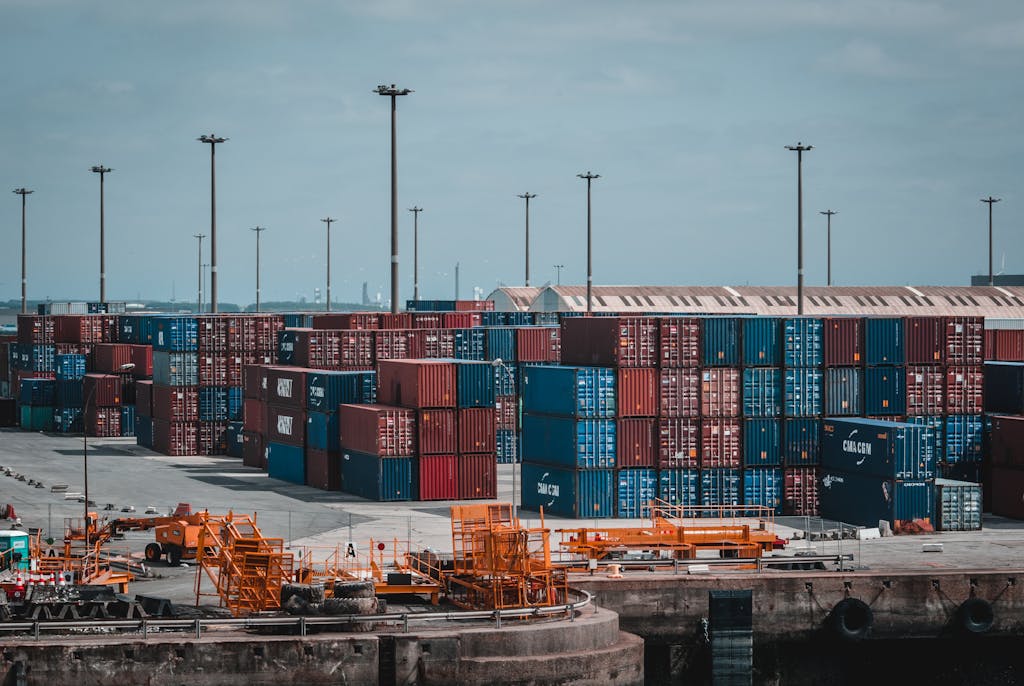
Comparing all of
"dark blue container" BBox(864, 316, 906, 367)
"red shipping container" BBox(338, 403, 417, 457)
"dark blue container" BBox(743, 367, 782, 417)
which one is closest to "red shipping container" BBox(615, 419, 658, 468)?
"dark blue container" BBox(743, 367, 782, 417)

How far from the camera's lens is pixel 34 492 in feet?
262

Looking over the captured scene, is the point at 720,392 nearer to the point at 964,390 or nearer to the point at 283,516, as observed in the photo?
the point at 964,390

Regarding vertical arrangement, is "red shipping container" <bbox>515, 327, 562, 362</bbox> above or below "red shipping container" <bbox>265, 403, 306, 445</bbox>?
above

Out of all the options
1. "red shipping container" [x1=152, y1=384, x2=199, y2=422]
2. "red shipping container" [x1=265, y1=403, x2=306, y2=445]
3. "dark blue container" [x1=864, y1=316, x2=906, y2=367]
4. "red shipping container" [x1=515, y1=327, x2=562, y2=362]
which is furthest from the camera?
"red shipping container" [x1=152, y1=384, x2=199, y2=422]

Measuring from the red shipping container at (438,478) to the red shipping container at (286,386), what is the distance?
1026cm

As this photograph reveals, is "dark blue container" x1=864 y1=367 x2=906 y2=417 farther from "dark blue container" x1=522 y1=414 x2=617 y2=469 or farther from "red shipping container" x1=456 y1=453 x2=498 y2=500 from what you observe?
"red shipping container" x1=456 y1=453 x2=498 y2=500

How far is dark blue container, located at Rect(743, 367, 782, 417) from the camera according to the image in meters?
69.4

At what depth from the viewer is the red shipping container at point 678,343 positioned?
69000 mm

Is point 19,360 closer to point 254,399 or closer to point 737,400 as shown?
point 254,399

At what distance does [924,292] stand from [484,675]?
14110 cm

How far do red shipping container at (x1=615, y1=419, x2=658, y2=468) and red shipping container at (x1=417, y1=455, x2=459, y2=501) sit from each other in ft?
32.3

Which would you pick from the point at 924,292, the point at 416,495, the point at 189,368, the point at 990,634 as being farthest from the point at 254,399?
the point at 924,292

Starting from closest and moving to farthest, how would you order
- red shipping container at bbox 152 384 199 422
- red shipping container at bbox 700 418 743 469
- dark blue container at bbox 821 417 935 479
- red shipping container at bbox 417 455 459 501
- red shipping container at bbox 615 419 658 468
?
1. dark blue container at bbox 821 417 935 479
2. red shipping container at bbox 615 419 658 468
3. red shipping container at bbox 700 418 743 469
4. red shipping container at bbox 417 455 459 501
5. red shipping container at bbox 152 384 199 422

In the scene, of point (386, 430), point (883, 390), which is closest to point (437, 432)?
point (386, 430)
